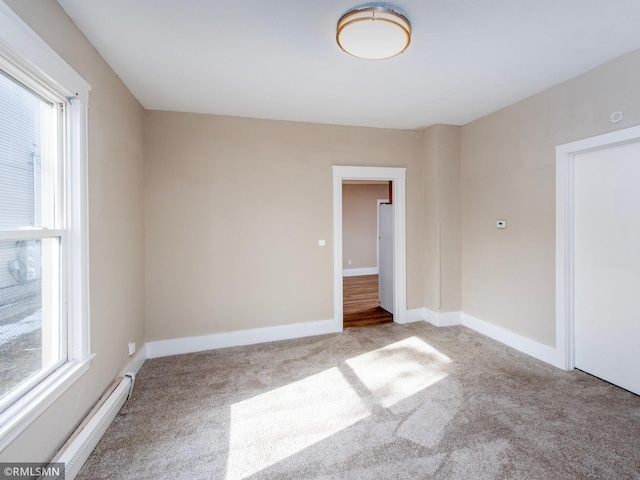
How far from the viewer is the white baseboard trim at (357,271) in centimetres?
840

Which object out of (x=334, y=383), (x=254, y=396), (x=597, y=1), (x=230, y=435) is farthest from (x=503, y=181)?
(x=230, y=435)

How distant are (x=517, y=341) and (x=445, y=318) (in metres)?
0.90

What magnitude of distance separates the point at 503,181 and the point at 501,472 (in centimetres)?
288

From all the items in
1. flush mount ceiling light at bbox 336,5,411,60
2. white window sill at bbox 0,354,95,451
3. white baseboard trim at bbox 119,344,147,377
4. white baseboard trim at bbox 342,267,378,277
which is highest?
flush mount ceiling light at bbox 336,5,411,60

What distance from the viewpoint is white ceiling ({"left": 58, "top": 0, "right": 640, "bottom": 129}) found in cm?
186

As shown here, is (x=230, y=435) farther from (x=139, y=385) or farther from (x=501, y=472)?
(x=501, y=472)

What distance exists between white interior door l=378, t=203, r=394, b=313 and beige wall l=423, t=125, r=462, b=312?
67 cm

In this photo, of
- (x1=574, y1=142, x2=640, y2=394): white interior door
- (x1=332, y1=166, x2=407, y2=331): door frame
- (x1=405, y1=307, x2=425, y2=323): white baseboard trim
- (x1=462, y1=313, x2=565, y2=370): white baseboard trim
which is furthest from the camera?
(x1=405, y1=307, x2=425, y2=323): white baseboard trim

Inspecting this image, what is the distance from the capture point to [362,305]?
5.38m

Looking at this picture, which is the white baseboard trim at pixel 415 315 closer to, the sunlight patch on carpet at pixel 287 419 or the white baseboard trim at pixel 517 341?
the white baseboard trim at pixel 517 341

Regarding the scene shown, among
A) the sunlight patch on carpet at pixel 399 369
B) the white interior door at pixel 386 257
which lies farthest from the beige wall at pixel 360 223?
the sunlight patch on carpet at pixel 399 369

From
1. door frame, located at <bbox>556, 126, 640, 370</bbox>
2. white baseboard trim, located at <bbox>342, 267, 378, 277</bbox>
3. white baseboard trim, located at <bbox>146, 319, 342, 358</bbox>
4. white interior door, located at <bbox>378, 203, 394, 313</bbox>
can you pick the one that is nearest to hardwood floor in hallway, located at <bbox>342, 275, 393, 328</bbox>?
white interior door, located at <bbox>378, 203, 394, 313</bbox>

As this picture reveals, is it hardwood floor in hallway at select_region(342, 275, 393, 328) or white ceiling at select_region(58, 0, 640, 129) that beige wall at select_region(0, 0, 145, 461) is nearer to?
white ceiling at select_region(58, 0, 640, 129)
